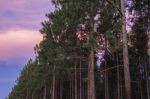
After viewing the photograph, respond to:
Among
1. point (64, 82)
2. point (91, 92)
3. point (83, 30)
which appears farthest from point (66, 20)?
point (64, 82)

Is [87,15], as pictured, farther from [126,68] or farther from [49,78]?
[49,78]

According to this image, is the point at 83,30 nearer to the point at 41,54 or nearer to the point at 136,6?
the point at 136,6

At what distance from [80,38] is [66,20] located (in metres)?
2.36

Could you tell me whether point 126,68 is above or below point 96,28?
below

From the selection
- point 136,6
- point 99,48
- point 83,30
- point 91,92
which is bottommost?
point 91,92

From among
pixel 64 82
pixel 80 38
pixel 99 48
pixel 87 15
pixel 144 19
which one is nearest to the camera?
pixel 99 48

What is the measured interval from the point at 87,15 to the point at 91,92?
6268 millimetres

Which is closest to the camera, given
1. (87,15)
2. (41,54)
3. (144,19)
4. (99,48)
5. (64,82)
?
(99,48)

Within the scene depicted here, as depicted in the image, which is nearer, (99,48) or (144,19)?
(99,48)

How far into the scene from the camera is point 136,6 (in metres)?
34.1

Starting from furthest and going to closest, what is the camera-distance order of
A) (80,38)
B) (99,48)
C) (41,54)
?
1. (41,54)
2. (80,38)
3. (99,48)

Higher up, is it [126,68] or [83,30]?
[83,30]

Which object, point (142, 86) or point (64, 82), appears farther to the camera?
point (64, 82)

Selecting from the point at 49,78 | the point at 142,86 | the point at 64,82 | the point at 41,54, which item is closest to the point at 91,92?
the point at 41,54
